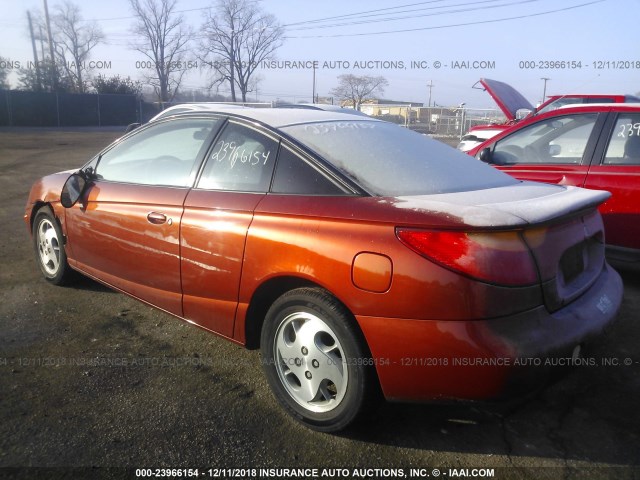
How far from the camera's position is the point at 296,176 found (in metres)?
2.55

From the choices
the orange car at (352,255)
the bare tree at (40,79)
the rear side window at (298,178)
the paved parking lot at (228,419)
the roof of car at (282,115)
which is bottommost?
the paved parking lot at (228,419)

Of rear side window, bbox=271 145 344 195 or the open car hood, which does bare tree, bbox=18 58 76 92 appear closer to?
the open car hood

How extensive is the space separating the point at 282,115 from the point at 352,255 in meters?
1.31

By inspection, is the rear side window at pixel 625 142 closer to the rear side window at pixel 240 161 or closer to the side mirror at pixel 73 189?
the rear side window at pixel 240 161

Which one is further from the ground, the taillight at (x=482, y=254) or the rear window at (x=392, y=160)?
the rear window at (x=392, y=160)

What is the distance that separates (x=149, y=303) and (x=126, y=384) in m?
0.62

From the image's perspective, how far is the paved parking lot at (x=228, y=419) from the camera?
2.20 meters

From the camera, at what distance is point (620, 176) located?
4.15 metres

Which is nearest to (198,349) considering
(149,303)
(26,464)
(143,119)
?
(149,303)

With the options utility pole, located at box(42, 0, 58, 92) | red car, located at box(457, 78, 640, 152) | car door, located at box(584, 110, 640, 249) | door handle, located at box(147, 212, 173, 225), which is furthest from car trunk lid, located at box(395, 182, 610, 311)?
utility pole, located at box(42, 0, 58, 92)

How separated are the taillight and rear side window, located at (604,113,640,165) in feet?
9.49

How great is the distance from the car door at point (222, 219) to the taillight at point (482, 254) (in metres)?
1.00

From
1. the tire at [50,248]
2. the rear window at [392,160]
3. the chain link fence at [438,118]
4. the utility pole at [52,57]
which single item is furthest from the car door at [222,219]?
the utility pole at [52,57]

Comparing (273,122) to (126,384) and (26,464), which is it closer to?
(126,384)
